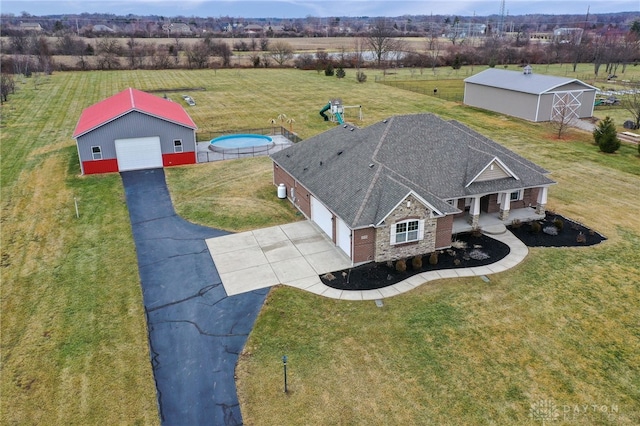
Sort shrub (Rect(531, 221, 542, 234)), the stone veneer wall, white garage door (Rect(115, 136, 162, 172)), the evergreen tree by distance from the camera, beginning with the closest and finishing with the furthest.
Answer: the stone veneer wall
shrub (Rect(531, 221, 542, 234))
white garage door (Rect(115, 136, 162, 172))
the evergreen tree

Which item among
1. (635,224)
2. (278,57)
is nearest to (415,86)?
(278,57)

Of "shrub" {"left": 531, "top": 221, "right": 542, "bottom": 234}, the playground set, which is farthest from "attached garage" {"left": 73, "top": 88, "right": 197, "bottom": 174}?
"shrub" {"left": 531, "top": 221, "right": 542, "bottom": 234}

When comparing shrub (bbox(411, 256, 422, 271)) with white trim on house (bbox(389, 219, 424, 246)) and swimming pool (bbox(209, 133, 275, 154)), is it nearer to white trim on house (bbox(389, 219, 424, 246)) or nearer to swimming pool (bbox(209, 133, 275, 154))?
white trim on house (bbox(389, 219, 424, 246))

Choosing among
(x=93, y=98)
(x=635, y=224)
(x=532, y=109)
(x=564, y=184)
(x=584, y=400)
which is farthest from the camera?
(x=93, y=98)

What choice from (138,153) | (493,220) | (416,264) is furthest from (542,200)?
(138,153)

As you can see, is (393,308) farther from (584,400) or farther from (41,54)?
(41,54)

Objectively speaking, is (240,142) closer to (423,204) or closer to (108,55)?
(423,204)

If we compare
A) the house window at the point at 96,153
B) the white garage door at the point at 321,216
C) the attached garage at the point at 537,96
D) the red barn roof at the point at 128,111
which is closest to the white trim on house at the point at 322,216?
the white garage door at the point at 321,216
